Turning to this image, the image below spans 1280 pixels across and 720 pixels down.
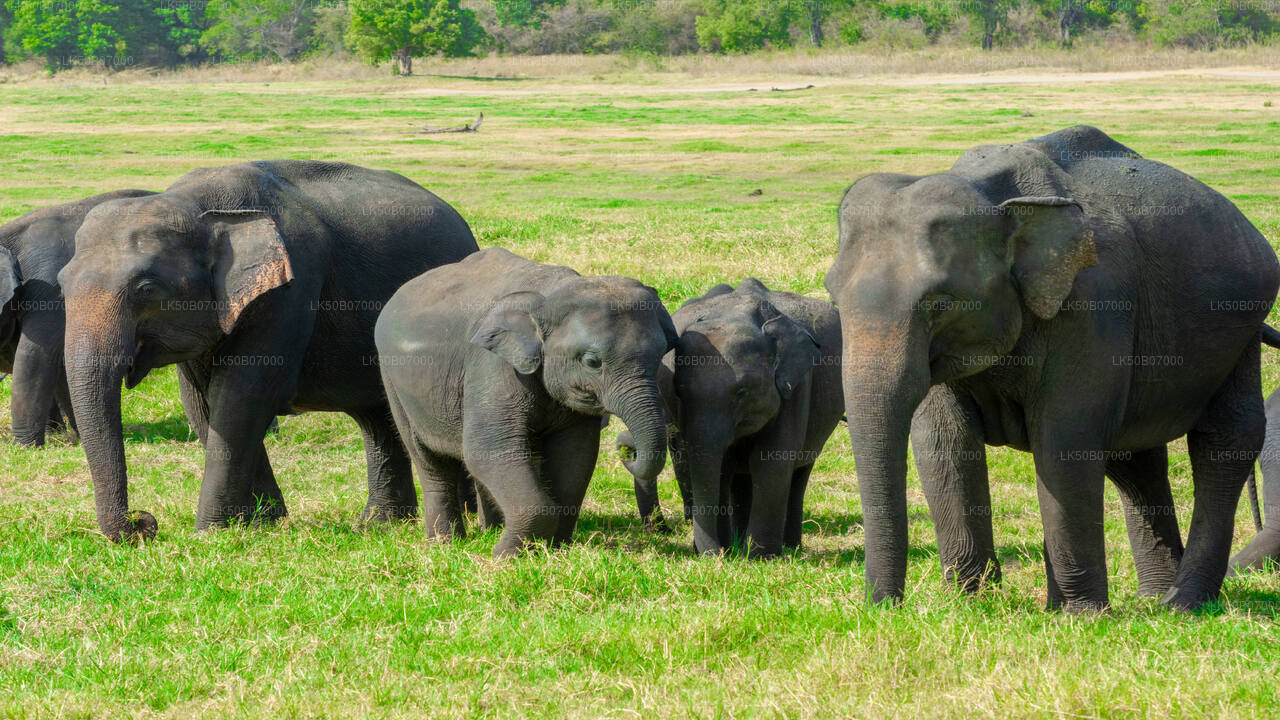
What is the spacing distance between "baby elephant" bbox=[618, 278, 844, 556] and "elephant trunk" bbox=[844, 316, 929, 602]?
7.20 feet

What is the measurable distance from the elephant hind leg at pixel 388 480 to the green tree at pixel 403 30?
220 ft

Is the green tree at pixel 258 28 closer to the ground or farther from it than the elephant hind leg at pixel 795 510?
farther from it

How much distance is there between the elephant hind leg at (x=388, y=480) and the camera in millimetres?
9258

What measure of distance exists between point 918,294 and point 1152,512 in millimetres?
2688

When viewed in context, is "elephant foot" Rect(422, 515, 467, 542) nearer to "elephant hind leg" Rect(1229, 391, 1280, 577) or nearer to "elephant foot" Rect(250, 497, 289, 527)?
"elephant foot" Rect(250, 497, 289, 527)

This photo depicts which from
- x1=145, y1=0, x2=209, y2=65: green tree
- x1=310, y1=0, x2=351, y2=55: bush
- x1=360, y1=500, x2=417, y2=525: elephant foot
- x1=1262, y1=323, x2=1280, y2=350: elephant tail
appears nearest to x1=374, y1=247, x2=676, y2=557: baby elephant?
x1=360, y1=500, x2=417, y2=525: elephant foot

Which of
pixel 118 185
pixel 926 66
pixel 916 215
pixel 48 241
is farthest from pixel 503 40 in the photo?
pixel 916 215

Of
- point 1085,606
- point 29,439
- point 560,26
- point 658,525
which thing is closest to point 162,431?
point 29,439

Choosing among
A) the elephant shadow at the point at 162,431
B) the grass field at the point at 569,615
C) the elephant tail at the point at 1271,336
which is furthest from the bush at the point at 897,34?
the elephant tail at the point at 1271,336

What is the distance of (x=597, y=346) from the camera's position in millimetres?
6945

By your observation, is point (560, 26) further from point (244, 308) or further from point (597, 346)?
point (597, 346)

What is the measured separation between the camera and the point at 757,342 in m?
7.81

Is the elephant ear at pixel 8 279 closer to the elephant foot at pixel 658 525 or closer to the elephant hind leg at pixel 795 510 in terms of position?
the elephant foot at pixel 658 525

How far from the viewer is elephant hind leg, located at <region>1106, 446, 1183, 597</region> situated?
733 centimetres
